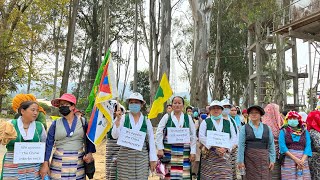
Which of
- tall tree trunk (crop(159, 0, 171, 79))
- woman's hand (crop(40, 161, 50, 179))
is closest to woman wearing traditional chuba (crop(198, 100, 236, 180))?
woman's hand (crop(40, 161, 50, 179))

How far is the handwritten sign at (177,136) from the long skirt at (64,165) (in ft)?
4.60

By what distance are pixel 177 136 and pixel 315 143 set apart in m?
2.23

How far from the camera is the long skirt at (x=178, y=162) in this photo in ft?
15.3

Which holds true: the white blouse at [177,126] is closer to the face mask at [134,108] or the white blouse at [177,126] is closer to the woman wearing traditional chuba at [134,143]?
the woman wearing traditional chuba at [134,143]

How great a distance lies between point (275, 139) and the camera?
532 centimetres

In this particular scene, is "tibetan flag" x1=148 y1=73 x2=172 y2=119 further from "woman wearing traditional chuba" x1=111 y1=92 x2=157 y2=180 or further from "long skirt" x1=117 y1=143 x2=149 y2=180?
"long skirt" x1=117 y1=143 x2=149 y2=180

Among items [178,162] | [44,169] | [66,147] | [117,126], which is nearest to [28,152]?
[44,169]

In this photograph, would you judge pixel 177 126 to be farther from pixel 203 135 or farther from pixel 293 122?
pixel 293 122

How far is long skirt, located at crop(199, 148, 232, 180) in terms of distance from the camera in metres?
4.57

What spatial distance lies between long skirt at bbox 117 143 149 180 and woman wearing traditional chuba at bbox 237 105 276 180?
60.2 inches

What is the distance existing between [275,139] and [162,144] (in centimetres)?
203

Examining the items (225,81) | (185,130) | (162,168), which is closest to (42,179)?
(162,168)

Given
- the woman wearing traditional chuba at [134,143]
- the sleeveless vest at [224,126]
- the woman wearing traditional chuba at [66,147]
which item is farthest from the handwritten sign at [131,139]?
the sleeveless vest at [224,126]

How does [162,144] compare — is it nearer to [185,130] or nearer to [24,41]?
[185,130]
